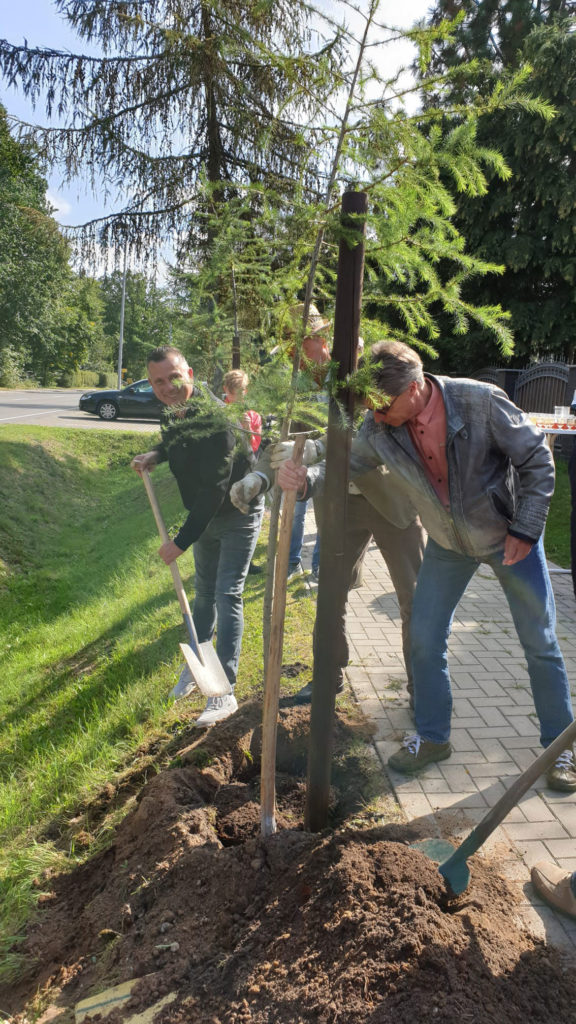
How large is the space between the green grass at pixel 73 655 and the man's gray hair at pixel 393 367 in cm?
230

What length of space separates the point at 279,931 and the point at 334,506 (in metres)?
1.36

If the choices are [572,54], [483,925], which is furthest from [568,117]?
[483,925]

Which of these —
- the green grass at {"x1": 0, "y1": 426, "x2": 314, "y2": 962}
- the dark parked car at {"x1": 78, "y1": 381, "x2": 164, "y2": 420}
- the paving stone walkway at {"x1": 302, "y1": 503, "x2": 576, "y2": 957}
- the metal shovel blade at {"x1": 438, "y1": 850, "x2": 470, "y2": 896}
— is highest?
the dark parked car at {"x1": 78, "y1": 381, "x2": 164, "y2": 420}

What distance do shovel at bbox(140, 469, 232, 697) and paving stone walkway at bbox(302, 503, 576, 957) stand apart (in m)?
0.88

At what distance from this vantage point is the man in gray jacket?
2.58 m

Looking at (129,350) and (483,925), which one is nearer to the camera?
(483,925)

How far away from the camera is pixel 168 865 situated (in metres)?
2.41

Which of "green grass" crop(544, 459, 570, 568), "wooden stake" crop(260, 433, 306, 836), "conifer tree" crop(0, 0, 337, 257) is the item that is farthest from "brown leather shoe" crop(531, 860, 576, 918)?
"conifer tree" crop(0, 0, 337, 257)

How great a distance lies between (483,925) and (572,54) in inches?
545

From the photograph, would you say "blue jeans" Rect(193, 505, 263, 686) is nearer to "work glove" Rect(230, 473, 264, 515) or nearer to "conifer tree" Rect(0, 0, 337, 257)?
"work glove" Rect(230, 473, 264, 515)

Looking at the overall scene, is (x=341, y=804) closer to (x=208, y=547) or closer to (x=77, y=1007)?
(x=77, y=1007)

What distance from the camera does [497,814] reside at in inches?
84.7

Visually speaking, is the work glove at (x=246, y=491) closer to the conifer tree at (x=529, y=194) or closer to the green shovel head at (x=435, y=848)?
the green shovel head at (x=435, y=848)

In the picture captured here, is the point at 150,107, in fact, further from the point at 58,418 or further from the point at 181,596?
the point at 58,418
